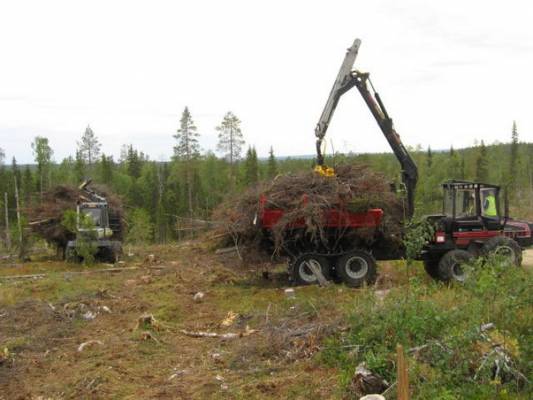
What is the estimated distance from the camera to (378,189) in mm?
12758

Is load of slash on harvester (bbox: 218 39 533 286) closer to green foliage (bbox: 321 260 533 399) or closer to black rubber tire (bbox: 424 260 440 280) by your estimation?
black rubber tire (bbox: 424 260 440 280)

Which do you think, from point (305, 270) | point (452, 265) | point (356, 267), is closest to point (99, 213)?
point (305, 270)

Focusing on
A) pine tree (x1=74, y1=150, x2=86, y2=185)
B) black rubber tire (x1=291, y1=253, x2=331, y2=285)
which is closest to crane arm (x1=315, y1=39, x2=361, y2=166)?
black rubber tire (x1=291, y1=253, x2=331, y2=285)

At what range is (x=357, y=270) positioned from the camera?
12.9 m

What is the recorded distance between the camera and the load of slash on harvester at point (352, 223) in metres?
12.5

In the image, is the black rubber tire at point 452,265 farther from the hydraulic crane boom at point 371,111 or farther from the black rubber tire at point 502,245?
the hydraulic crane boom at point 371,111

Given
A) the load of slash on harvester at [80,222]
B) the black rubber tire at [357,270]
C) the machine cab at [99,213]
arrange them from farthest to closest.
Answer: the machine cab at [99,213] < the load of slash on harvester at [80,222] < the black rubber tire at [357,270]

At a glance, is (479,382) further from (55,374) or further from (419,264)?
(419,264)

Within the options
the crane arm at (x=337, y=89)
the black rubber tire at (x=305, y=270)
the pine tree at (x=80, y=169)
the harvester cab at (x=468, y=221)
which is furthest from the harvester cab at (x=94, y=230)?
the pine tree at (x=80, y=169)

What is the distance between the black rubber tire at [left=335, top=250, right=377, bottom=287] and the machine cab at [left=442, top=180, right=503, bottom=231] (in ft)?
7.49

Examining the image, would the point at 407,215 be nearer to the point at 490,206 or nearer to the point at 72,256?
the point at 490,206

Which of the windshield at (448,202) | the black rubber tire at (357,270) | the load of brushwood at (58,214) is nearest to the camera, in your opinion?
the black rubber tire at (357,270)

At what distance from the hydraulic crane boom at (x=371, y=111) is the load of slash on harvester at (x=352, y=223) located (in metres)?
0.05

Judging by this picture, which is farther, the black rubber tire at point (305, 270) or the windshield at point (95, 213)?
the windshield at point (95, 213)
